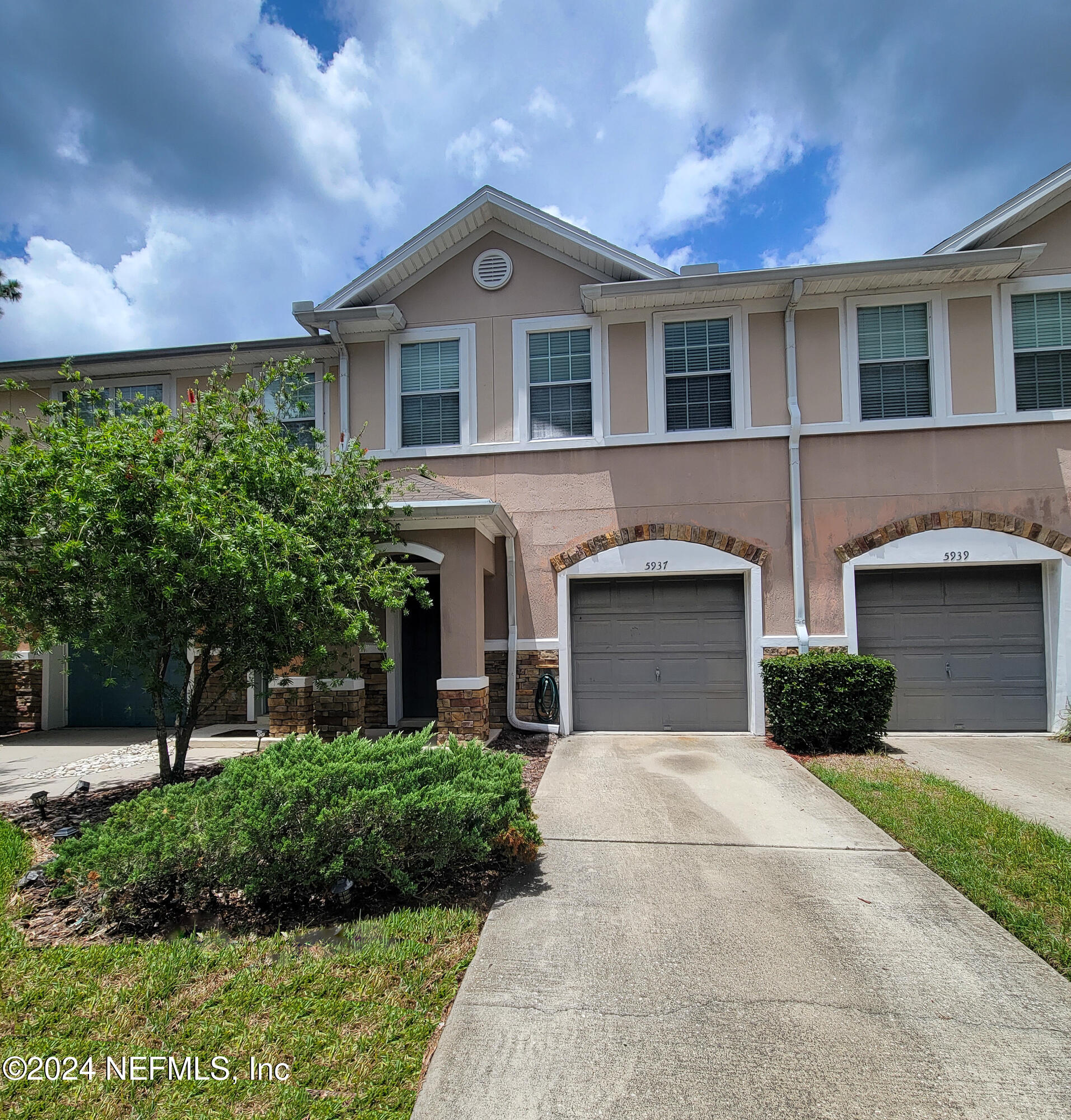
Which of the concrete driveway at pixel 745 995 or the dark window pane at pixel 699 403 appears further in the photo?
the dark window pane at pixel 699 403

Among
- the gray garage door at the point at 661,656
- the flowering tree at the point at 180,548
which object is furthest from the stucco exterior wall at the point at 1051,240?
the flowering tree at the point at 180,548

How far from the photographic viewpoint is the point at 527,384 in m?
10.3

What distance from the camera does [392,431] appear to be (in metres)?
10.6

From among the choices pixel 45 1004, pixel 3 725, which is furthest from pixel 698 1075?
pixel 3 725

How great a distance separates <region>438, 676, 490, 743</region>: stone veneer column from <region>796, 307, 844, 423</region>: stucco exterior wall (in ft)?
19.9

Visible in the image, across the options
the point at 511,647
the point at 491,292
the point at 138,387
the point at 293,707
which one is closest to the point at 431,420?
the point at 491,292

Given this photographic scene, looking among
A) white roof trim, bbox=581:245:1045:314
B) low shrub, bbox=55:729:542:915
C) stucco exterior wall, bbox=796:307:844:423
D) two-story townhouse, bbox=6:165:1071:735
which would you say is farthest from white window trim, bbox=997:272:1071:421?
low shrub, bbox=55:729:542:915

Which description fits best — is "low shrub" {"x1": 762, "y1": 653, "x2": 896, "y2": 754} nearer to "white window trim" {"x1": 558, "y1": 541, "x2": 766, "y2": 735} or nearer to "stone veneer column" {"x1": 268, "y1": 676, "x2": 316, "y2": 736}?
"white window trim" {"x1": 558, "y1": 541, "x2": 766, "y2": 735}

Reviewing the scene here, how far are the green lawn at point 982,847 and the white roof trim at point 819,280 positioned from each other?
655 centimetres

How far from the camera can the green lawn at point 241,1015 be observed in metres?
2.54

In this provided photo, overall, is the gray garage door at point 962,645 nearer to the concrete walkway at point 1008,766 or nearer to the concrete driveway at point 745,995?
the concrete walkway at point 1008,766

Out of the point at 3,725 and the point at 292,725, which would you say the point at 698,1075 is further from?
the point at 3,725

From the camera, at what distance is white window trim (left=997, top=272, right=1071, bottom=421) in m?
9.44

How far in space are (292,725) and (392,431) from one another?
4.64 m
